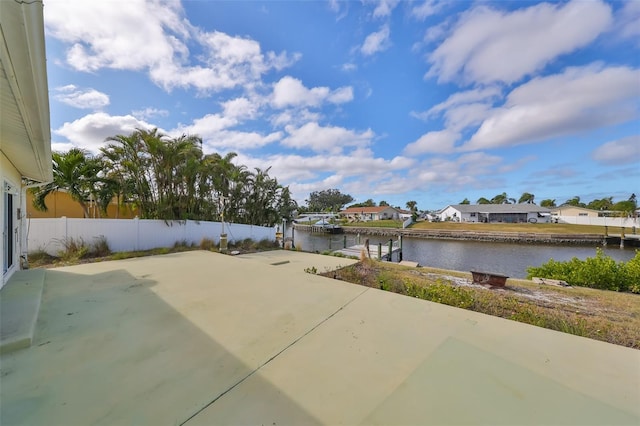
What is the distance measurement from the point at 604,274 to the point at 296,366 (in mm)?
8083

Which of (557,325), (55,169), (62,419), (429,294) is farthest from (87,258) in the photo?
(557,325)

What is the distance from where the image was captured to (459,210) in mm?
40062

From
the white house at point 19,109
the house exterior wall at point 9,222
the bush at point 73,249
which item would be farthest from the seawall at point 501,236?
the white house at point 19,109

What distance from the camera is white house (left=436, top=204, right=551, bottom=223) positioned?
36.1m

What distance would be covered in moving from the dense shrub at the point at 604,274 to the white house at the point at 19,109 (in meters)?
10.1

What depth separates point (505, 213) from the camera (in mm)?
36906

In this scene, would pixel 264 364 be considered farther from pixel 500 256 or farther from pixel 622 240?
pixel 622 240

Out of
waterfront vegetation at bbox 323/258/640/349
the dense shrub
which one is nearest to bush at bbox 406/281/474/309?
waterfront vegetation at bbox 323/258/640/349

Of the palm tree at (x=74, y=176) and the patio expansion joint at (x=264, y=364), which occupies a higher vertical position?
the palm tree at (x=74, y=176)

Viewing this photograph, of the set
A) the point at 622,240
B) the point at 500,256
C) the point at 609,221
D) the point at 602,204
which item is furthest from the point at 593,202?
the point at 500,256

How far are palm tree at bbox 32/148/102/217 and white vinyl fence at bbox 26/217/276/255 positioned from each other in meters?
Result: 1.81

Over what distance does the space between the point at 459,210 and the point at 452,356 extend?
144 ft

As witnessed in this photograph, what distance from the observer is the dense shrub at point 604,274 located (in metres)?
5.62

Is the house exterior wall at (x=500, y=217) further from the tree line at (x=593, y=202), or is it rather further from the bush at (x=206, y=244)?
the bush at (x=206, y=244)
